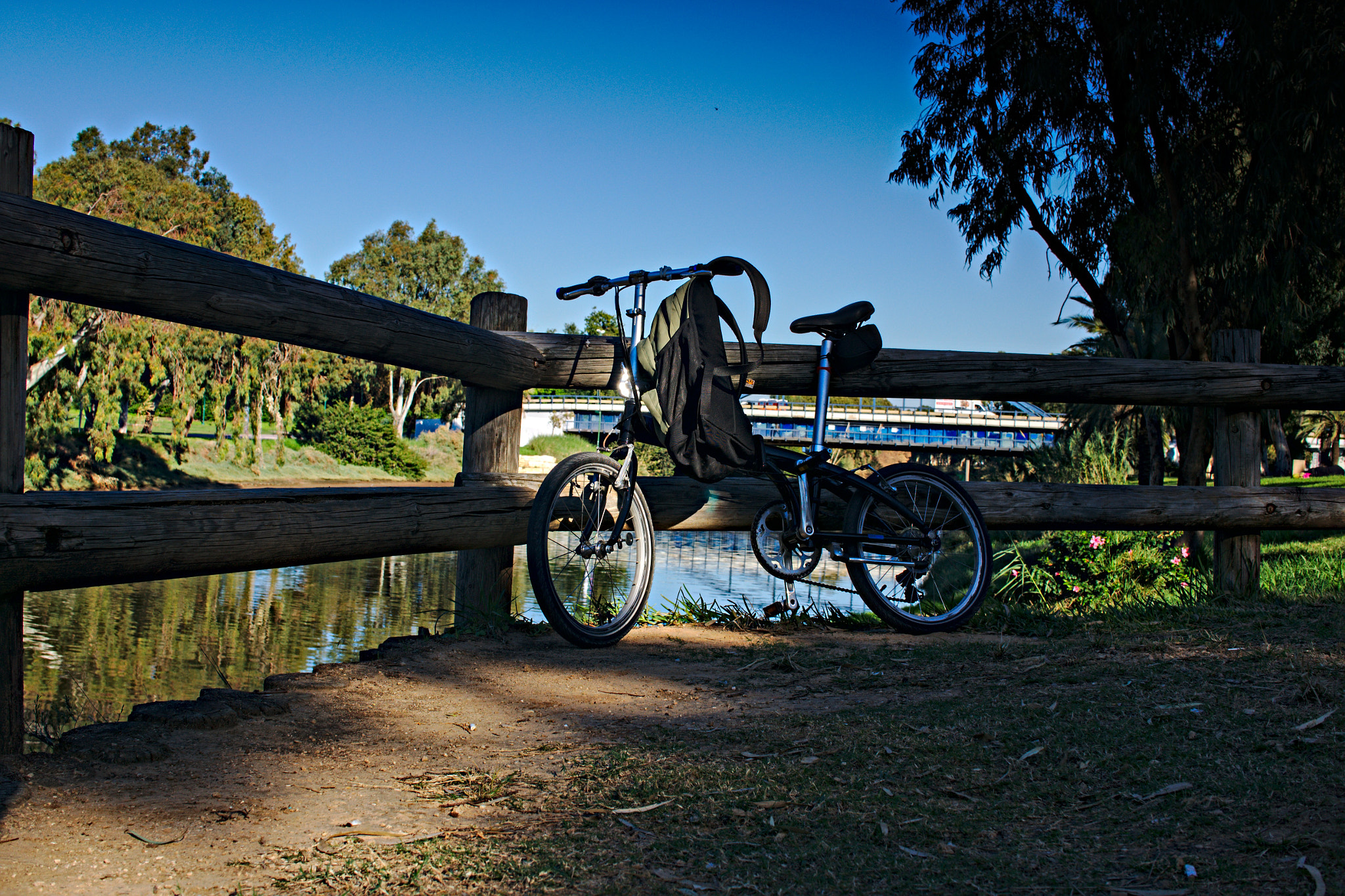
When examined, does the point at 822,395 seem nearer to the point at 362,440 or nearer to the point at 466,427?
the point at 466,427

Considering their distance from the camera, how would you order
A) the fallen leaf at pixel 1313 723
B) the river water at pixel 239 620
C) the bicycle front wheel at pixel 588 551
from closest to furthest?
1. the fallen leaf at pixel 1313 723
2. the bicycle front wheel at pixel 588 551
3. the river water at pixel 239 620

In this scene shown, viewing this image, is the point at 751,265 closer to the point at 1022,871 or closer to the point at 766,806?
the point at 766,806

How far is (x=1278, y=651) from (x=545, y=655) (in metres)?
2.59

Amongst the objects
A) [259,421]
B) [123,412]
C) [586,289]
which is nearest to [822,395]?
[586,289]

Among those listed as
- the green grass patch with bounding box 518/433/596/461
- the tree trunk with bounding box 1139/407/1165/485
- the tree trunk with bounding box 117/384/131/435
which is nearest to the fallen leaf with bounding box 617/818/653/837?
the tree trunk with bounding box 1139/407/1165/485

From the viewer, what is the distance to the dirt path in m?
1.84

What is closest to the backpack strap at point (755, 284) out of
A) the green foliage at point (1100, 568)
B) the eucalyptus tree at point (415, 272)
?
the green foliage at point (1100, 568)

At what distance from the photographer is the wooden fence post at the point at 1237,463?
16.9 feet

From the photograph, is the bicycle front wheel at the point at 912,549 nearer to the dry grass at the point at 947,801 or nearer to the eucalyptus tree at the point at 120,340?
the dry grass at the point at 947,801

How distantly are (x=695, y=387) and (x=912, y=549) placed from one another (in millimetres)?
1302

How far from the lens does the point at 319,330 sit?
11.2 feet

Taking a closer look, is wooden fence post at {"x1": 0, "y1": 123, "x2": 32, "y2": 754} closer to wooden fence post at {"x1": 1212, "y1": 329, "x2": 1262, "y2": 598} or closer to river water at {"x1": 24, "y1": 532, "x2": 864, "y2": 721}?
river water at {"x1": 24, "y1": 532, "x2": 864, "y2": 721}

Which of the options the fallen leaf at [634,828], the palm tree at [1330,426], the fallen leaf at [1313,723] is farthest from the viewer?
the palm tree at [1330,426]

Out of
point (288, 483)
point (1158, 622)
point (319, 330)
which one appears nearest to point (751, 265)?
point (319, 330)
